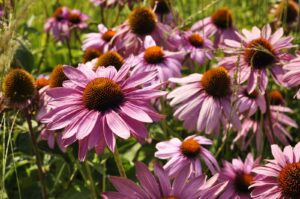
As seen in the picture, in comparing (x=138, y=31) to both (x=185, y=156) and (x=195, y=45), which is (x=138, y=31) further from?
(x=185, y=156)

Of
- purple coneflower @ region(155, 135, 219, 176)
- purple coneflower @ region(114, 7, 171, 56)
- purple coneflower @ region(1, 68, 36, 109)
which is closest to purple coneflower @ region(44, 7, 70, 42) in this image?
purple coneflower @ region(114, 7, 171, 56)

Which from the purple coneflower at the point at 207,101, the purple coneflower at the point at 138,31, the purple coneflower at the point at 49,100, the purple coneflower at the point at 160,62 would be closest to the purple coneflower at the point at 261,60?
the purple coneflower at the point at 207,101

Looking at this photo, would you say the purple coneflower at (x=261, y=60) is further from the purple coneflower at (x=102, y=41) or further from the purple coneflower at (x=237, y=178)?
the purple coneflower at (x=102, y=41)

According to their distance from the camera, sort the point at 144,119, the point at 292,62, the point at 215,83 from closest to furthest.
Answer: the point at 144,119 < the point at 292,62 < the point at 215,83

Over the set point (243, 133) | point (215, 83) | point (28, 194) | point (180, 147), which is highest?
point (215, 83)

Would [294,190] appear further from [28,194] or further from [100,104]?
[28,194]

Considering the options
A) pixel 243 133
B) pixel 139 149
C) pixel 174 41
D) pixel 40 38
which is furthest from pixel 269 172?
pixel 40 38
